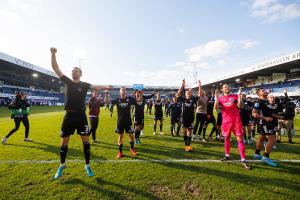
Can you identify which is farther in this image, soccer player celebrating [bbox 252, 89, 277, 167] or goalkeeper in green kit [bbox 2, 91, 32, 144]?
goalkeeper in green kit [bbox 2, 91, 32, 144]

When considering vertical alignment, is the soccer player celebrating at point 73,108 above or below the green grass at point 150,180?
above

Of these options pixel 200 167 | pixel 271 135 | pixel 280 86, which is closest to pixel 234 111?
pixel 271 135

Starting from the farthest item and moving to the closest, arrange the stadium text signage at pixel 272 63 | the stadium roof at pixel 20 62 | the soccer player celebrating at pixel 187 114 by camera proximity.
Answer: the stadium roof at pixel 20 62 < the stadium text signage at pixel 272 63 < the soccer player celebrating at pixel 187 114

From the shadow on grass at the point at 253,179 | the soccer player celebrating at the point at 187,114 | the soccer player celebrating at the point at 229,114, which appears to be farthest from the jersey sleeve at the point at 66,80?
the soccer player celebrating at the point at 229,114

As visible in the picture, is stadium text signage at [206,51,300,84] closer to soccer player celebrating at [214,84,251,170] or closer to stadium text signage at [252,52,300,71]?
stadium text signage at [252,52,300,71]

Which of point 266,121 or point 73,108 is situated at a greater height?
point 73,108

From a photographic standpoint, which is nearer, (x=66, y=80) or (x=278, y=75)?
(x=66, y=80)

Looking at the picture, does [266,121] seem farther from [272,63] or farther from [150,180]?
[272,63]

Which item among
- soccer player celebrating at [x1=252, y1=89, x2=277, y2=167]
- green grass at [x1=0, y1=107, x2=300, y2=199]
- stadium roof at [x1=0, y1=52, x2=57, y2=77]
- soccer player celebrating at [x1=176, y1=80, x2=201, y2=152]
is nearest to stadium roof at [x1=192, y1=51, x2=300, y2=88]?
soccer player celebrating at [x1=176, y1=80, x2=201, y2=152]

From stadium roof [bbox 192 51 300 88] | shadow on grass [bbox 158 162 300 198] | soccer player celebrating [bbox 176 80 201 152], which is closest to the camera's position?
shadow on grass [bbox 158 162 300 198]

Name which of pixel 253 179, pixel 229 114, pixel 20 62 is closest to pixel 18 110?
pixel 229 114

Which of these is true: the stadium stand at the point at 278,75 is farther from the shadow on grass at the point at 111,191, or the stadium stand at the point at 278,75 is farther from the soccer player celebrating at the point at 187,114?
the shadow on grass at the point at 111,191

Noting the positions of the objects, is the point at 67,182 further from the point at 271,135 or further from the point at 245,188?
the point at 271,135

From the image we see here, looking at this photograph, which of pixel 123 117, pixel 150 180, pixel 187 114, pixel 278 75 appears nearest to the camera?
pixel 150 180
